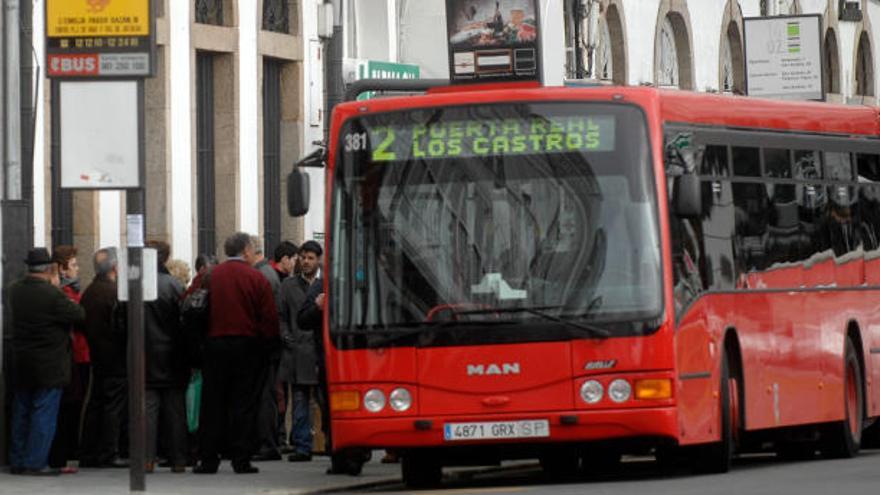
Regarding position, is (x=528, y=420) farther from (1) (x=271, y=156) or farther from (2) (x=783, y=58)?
(2) (x=783, y=58)

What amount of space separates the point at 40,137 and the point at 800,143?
753cm

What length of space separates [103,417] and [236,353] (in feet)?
5.04

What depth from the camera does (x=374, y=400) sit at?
65.8ft

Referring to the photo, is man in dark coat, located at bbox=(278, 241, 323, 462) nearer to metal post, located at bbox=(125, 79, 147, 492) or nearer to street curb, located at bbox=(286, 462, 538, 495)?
street curb, located at bbox=(286, 462, 538, 495)

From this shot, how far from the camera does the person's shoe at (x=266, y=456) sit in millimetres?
24625

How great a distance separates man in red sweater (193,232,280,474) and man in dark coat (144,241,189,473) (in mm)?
366

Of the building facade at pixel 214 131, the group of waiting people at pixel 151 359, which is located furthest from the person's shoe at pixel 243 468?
the building facade at pixel 214 131

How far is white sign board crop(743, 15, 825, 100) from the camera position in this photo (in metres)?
Result: 46.0

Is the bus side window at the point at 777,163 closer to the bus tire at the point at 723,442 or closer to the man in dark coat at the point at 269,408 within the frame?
the bus tire at the point at 723,442

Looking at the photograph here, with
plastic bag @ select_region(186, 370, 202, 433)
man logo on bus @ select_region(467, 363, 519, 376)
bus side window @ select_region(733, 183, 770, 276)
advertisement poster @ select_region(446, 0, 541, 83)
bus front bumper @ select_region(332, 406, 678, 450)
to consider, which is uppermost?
advertisement poster @ select_region(446, 0, 541, 83)

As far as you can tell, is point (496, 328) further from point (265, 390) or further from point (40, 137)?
point (40, 137)

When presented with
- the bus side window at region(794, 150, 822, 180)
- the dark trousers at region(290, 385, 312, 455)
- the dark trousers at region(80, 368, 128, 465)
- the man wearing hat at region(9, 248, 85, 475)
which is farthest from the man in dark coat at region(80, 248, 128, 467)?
the bus side window at region(794, 150, 822, 180)

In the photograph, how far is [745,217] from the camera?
71.8 feet

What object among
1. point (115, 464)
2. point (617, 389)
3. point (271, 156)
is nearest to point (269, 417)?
point (115, 464)
